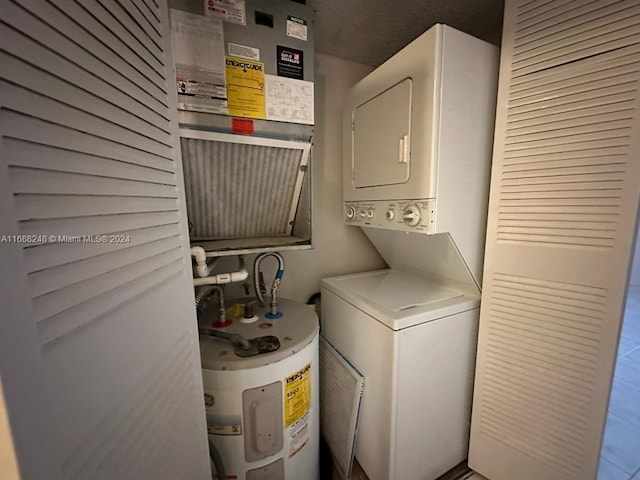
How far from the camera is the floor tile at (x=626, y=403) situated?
6.55 ft

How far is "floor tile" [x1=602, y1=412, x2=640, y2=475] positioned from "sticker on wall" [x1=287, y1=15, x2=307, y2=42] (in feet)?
10.2

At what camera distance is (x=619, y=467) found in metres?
1.64

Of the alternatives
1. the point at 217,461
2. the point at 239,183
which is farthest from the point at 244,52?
the point at 217,461

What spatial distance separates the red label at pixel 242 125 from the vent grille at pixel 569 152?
1281 mm

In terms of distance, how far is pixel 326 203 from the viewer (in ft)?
7.20

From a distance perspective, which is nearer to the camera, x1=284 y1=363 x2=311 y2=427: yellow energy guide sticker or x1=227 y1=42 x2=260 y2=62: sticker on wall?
x1=227 y1=42 x2=260 y2=62: sticker on wall

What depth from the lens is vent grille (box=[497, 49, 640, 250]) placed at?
1.03 metres

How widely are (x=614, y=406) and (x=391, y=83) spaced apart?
301 cm

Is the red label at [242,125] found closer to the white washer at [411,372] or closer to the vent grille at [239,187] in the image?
the vent grille at [239,187]

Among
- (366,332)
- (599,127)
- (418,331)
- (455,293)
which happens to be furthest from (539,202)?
(366,332)

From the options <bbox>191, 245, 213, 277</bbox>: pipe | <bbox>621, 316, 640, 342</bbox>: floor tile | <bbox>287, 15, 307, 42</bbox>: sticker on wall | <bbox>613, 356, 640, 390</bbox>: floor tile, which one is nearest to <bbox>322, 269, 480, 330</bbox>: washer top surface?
<bbox>191, 245, 213, 277</bbox>: pipe

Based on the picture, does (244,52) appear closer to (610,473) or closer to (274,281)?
(274,281)

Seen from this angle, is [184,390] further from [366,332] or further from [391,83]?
[391,83]

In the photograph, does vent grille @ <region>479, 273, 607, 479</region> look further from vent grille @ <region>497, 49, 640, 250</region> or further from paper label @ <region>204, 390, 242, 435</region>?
paper label @ <region>204, 390, 242, 435</region>
